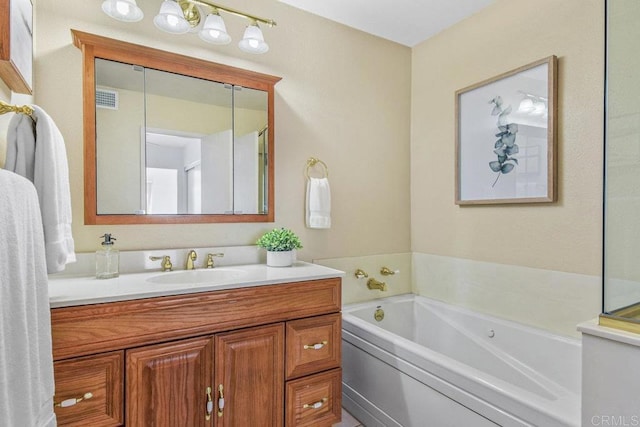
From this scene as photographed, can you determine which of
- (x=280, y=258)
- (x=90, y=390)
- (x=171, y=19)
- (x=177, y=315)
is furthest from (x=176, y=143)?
(x=90, y=390)

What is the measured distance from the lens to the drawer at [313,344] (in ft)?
5.23

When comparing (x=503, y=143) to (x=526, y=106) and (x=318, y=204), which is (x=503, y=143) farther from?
(x=318, y=204)

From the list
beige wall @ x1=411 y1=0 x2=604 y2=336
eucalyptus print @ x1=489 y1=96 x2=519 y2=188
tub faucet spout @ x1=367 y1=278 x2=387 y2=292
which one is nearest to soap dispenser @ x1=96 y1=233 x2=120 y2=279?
tub faucet spout @ x1=367 y1=278 x2=387 y2=292

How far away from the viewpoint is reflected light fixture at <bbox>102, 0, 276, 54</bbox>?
1.61 m

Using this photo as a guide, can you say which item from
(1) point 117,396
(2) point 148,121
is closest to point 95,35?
(2) point 148,121

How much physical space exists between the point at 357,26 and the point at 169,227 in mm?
1864

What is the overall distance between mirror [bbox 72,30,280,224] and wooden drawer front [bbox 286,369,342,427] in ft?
3.08

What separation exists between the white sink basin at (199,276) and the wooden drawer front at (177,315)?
246 mm

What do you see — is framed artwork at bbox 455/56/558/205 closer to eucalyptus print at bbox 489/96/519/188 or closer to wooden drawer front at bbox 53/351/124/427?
eucalyptus print at bbox 489/96/519/188

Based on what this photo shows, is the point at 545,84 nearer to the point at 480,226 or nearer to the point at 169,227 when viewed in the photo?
the point at 480,226

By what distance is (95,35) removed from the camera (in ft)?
5.29

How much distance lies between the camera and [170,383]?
4.32 feet

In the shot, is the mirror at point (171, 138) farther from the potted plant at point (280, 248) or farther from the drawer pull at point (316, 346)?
the drawer pull at point (316, 346)

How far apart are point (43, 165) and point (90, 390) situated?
0.79 meters
